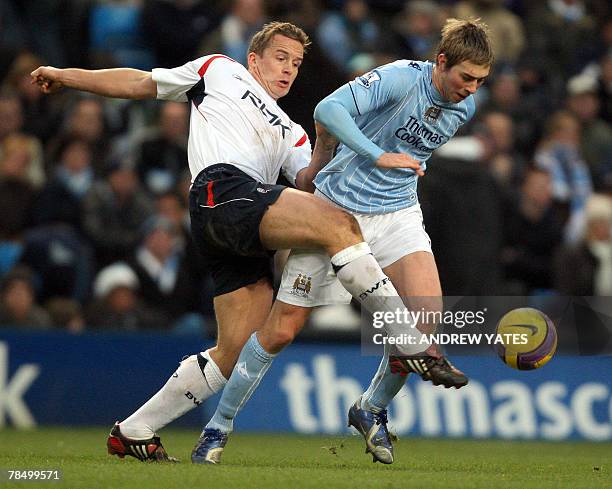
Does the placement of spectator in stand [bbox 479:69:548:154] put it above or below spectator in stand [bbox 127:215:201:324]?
above

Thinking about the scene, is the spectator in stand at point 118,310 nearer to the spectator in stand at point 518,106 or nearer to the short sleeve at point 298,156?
the short sleeve at point 298,156

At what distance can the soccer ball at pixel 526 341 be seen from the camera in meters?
7.75

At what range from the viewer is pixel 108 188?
1304cm

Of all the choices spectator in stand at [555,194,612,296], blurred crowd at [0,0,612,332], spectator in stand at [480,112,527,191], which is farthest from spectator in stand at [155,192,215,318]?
spectator in stand at [555,194,612,296]

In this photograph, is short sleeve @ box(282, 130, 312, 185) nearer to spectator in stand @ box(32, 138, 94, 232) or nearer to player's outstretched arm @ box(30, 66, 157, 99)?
player's outstretched arm @ box(30, 66, 157, 99)

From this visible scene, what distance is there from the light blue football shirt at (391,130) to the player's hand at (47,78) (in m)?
1.59

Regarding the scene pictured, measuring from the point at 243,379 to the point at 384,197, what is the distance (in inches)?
50.8

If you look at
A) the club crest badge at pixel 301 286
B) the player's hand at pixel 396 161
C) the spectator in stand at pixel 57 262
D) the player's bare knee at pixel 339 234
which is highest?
the player's hand at pixel 396 161

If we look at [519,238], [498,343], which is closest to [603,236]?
[519,238]

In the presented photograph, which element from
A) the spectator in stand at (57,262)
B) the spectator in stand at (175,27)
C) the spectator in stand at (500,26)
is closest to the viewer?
the spectator in stand at (57,262)

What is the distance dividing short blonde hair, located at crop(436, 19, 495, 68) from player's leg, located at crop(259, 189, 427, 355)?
1.06 meters

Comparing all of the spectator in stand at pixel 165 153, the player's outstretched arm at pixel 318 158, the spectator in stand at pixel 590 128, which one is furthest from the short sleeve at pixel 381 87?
the spectator in stand at pixel 590 128

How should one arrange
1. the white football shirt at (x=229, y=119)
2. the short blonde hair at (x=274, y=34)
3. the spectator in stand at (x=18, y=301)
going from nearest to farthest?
1. the white football shirt at (x=229, y=119)
2. the short blonde hair at (x=274, y=34)
3. the spectator in stand at (x=18, y=301)

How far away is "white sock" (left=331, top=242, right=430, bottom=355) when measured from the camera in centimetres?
723
